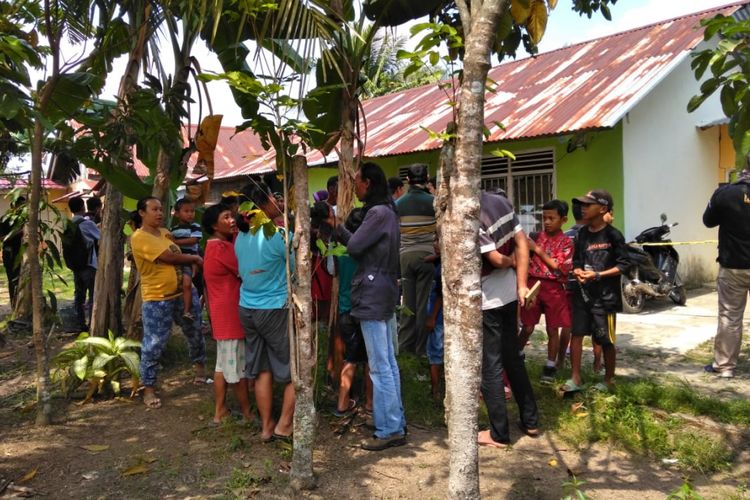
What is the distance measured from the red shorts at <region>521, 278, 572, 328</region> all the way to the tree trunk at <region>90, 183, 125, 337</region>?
3.71 meters

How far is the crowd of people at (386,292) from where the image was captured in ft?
13.4

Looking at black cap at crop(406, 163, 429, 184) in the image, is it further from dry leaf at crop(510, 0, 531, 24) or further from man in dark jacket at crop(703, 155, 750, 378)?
man in dark jacket at crop(703, 155, 750, 378)

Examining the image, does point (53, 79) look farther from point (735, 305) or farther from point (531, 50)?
point (735, 305)

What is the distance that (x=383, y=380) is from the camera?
409 cm

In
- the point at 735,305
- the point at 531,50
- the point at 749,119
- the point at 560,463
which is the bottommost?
the point at 560,463

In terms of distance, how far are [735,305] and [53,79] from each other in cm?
566

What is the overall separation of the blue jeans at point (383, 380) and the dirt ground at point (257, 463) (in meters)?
0.17

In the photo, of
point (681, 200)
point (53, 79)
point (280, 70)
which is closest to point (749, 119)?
point (280, 70)

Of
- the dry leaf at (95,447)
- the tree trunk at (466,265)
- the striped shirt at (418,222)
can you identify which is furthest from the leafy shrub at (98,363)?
the tree trunk at (466,265)

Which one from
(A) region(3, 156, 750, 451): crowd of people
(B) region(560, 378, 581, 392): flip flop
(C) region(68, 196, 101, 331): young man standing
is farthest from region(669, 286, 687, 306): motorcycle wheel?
(C) region(68, 196, 101, 331): young man standing

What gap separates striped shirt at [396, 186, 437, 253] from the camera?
5.35 metres

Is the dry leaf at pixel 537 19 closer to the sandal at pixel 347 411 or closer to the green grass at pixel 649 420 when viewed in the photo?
the green grass at pixel 649 420

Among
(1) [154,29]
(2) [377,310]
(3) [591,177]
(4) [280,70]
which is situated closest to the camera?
(4) [280,70]

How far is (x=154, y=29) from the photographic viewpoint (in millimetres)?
5828
